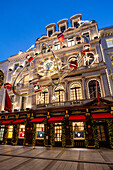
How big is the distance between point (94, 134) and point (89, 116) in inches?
82.4

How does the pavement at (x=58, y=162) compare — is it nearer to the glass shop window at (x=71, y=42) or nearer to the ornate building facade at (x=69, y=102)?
the ornate building facade at (x=69, y=102)

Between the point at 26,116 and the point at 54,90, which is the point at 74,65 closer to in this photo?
the point at 54,90

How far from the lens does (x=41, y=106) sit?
16.2 metres

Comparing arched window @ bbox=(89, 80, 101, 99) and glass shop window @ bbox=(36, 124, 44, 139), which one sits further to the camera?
glass shop window @ bbox=(36, 124, 44, 139)

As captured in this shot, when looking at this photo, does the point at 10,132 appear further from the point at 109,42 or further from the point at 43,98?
the point at 109,42

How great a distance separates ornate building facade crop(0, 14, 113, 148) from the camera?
1273 centimetres

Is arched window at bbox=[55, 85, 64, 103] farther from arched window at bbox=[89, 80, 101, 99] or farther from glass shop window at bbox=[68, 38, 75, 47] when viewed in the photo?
glass shop window at bbox=[68, 38, 75, 47]

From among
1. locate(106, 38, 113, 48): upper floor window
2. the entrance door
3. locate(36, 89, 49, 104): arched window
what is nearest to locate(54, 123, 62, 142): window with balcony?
locate(36, 89, 49, 104): arched window

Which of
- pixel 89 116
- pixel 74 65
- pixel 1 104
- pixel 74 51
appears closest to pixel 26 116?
pixel 1 104

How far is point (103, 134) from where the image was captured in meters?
12.8

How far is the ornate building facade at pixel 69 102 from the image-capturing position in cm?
1273

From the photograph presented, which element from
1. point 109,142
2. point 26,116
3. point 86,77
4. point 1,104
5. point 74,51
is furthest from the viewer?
point 1,104

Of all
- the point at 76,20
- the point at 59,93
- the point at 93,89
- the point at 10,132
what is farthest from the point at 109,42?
the point at 10,132

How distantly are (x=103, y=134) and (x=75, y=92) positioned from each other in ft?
20.9
